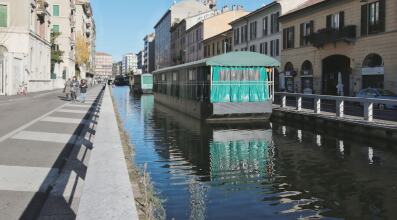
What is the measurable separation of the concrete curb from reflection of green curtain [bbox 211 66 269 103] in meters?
16.0

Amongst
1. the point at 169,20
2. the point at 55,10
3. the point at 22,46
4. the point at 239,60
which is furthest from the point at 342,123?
the point at 169,20

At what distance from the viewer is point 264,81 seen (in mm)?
25781

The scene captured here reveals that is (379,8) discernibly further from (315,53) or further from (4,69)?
(4,69)

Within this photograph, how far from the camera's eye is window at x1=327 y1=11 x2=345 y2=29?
116ft

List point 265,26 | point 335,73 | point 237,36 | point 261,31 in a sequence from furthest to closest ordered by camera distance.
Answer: point 237,36
point 261,31
point 265,26
point 335,73

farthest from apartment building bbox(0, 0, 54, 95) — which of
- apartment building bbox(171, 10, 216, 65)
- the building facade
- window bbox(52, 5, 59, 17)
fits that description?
the building facade

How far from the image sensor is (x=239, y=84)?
25.2 m

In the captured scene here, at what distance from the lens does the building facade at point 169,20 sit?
106812 millimetres

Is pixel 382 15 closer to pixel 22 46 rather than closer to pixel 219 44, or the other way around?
pixel 22 46

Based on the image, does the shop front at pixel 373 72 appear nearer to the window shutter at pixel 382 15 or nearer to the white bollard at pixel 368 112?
the window shutter at pixel 382 15

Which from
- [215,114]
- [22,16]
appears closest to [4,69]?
[22,16]

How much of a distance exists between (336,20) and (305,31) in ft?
16.3

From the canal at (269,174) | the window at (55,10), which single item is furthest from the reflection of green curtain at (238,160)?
the window at (55,10)

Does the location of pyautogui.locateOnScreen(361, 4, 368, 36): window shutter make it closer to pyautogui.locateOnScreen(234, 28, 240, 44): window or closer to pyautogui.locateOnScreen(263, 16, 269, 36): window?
pyautogui.locateOnScreen(263, 16, 269, 36): window
